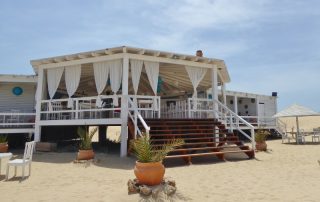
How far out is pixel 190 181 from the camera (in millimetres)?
7152

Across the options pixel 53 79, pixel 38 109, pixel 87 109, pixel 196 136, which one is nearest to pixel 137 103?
pixel 87 109

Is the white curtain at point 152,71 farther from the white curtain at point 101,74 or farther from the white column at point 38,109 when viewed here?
the white column at point 38,109

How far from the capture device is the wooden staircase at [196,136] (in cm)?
1060

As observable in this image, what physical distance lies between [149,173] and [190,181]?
5.51 feet

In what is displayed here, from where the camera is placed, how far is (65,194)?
237 inches

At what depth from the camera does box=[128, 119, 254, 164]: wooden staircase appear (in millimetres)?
10602

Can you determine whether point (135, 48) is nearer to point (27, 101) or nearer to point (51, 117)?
point (51, 117)

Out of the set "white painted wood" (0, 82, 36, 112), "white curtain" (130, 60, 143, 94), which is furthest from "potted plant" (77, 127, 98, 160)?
"white painted wood" (0, 82, 36, 112)

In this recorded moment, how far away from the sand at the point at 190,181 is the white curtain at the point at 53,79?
4.18 m

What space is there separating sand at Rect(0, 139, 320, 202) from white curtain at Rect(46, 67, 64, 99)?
4.18 metres

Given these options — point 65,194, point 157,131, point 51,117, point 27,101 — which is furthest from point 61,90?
point 65,194

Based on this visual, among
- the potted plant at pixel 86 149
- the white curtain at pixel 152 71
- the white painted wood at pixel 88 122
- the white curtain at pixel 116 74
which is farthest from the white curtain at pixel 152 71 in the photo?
the potted plant at pixel 86 149

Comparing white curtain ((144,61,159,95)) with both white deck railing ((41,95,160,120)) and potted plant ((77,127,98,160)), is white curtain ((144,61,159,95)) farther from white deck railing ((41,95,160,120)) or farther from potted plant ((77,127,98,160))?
potted plant ((77,127,98,160))

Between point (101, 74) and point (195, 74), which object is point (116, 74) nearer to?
point (101, 74)
